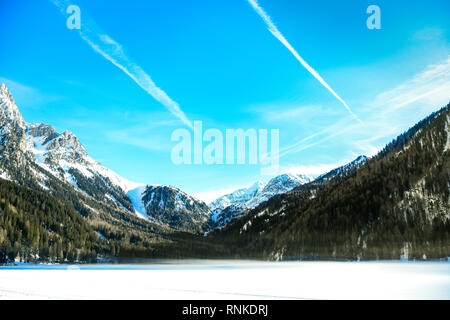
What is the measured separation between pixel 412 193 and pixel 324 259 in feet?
144

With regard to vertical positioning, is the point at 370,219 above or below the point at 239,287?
above

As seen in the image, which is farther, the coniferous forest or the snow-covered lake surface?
the coniferous forest

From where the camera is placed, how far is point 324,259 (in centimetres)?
13962

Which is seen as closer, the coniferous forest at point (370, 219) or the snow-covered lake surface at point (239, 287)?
the snow-covered lake surface at point (239, 287)

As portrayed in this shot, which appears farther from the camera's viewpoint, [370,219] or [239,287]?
[370,219]
